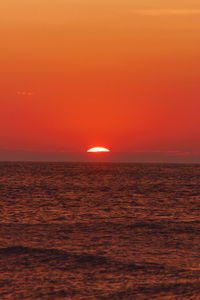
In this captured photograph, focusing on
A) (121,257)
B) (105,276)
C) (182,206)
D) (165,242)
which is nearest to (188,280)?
(105,276)

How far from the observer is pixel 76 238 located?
36.1 m

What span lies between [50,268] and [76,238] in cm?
906

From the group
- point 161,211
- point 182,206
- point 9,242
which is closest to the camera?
point 9,242

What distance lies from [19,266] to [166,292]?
7.77m

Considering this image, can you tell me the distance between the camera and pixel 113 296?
888 inches

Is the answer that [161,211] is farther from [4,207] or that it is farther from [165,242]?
[165,242]

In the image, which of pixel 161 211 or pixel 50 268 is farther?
pixel 161 211

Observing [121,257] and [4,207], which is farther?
[4,207]

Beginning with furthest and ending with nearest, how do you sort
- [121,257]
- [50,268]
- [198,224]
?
[198,224] < [121,257] < [50,268]

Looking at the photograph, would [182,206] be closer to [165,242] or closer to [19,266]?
[165,242]

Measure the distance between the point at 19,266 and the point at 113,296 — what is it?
6.48m

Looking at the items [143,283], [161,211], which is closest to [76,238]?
[143,283]

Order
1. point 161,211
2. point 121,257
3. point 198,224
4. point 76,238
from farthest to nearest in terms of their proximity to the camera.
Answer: point 161,211
point 198,224
point 76,238
point 121,257

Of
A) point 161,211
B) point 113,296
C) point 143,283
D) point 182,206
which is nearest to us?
point 113,296
